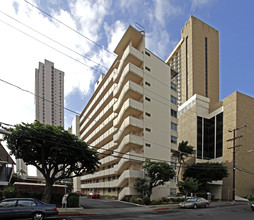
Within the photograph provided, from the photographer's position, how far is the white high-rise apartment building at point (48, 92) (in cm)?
10538

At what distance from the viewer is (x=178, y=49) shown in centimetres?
10638

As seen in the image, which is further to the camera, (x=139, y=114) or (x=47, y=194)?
(x=139, y=114)

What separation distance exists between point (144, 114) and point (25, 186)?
2053cm

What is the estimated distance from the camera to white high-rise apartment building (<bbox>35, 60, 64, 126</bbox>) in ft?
346

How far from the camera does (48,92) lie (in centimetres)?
11025

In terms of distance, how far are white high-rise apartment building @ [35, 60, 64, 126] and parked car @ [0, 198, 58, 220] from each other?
9561cm

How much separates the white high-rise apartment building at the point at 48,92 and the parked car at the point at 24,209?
95613 mm

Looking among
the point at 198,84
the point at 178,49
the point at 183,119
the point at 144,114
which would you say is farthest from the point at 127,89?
the point at 178,49

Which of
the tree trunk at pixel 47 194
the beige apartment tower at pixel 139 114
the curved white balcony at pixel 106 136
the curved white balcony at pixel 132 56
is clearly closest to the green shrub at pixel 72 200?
the tree trunk at pixel 47 194

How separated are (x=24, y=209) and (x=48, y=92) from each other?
104 meters

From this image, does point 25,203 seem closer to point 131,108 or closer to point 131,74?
point 131,108

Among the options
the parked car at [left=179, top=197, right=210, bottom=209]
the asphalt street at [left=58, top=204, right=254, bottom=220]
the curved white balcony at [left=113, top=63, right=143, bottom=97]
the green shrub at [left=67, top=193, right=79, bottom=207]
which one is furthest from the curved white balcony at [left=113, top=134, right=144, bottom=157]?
the asphalt street at [left=58, top=204, right=254, bottom=220]

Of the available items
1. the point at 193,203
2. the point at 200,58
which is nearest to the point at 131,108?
the point at 193,203

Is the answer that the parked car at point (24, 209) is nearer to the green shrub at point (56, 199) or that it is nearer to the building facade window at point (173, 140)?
the green shrub at point (56, 199)
